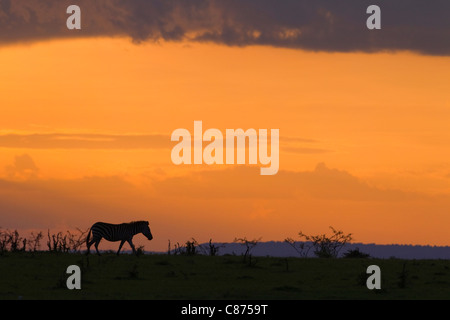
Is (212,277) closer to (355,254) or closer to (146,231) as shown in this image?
(146,231)

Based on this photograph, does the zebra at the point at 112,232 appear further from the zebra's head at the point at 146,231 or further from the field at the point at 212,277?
the field at the point at 212,277

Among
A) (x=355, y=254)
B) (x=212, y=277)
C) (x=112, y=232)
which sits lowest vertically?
(x=212, y=277)

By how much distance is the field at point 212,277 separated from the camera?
31.1 meters

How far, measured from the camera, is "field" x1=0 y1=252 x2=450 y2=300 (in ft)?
102

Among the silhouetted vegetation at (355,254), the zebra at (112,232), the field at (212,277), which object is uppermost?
the zebra at (112,232)

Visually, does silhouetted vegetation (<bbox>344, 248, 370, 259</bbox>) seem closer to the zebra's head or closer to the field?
the field

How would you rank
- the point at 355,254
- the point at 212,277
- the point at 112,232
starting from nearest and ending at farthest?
the point at 212,277 → the point at 112,232 → the point at 355,254

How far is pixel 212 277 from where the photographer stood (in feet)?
117

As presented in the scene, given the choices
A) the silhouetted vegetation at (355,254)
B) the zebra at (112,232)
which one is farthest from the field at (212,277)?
the silhouetted vegetation at (355,254)

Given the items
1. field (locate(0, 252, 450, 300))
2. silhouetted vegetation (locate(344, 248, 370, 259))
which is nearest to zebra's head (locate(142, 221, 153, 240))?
field (locate(0, 252, 450, 300))

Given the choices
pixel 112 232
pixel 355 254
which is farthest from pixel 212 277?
pixel 355 254
